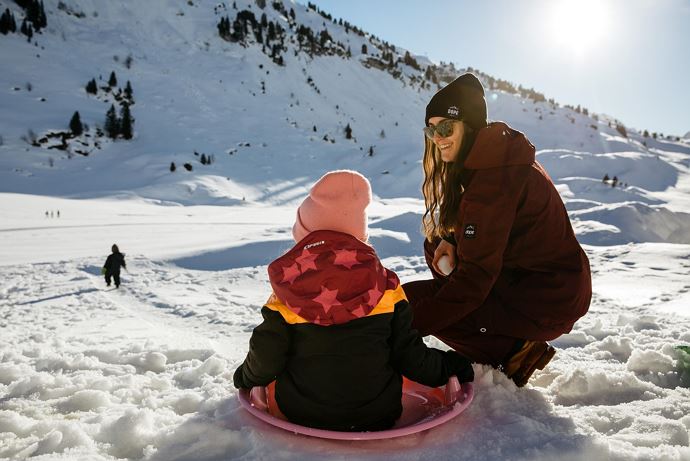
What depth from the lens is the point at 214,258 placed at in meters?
8.85

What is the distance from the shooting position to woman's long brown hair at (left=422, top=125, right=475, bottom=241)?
2514 millimetres

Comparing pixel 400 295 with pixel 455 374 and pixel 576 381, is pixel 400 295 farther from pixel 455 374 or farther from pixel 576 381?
pixel 576 381

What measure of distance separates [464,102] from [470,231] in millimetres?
720

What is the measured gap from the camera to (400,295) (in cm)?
189

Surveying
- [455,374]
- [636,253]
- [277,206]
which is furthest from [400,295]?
[277,206]

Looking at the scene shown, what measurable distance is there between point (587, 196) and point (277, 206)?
12.5 m

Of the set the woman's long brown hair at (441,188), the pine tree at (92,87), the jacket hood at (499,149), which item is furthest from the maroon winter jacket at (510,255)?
the pine tree at (92,87)

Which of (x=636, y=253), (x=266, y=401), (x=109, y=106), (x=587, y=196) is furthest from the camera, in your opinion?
(x=109, y=106)

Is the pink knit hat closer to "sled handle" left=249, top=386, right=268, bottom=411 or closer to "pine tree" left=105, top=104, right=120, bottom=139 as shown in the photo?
"sled handle" left=249, top=386, right=268, bottom=411

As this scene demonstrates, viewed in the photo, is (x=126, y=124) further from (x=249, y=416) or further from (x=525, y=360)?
(x=525, y=360)

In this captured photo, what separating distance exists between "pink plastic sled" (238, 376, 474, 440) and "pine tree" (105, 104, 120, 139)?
25.4m

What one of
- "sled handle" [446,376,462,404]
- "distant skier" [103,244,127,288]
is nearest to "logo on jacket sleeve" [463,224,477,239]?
"sled handle" [446,376,462,404]

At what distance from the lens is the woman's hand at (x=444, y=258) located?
2.60 meters

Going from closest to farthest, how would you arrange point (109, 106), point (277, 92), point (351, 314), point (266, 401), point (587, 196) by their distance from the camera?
1. point (351, 314)
2. point (266, 401)
3. point (587, 196)
4. point (109, 106)
5. point (277, 92)
